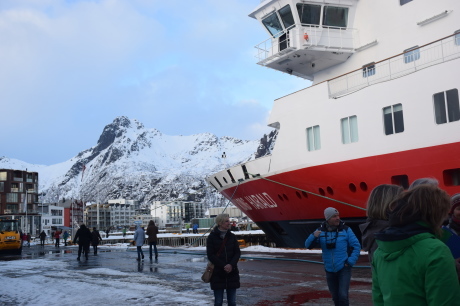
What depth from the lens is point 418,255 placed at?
2.46m

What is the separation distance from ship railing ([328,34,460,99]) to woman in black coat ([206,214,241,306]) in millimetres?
8855

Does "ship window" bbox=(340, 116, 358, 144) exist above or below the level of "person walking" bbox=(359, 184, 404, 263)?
above

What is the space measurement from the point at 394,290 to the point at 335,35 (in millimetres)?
15943

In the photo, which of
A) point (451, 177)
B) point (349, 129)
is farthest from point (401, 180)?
point (349, 129)

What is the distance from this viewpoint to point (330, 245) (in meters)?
6.02

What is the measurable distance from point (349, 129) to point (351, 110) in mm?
560

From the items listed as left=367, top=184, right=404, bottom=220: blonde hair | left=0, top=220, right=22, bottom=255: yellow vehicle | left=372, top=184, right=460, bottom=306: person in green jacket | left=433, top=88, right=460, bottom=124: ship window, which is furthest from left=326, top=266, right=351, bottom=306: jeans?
left=0, top=220, right=22, bottom=255: yellow vehicle

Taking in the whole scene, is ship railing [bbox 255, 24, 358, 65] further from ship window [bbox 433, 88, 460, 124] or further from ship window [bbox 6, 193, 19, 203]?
ship window [bbox 6, 193, 19, 203]

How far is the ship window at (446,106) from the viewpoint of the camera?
1219cm

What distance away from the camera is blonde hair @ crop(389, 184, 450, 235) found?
257 centimetres

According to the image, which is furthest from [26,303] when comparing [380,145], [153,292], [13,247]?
[13,247]

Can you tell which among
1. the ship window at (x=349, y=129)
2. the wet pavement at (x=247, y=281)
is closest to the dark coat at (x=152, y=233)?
the wet pavement at (x=247, y=281)

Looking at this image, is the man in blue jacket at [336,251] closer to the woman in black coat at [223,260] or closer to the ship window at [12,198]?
the woman in black coat at [223,260]

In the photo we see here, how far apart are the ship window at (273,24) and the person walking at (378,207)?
49.5 ft
